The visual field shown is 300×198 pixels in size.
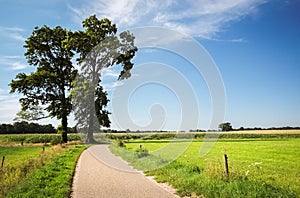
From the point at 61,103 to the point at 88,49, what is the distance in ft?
29.2

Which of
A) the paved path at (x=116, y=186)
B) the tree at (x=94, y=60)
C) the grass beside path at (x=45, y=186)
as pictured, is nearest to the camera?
the grass beside path at (x=45, y=186)

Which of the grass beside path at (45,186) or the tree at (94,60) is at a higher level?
the tree at (94,60)

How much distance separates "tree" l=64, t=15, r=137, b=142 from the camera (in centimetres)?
4094

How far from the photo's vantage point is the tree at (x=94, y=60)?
1612 inches

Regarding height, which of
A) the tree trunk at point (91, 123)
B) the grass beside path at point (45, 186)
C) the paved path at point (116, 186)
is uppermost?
the tree trunk at point (91, 123)

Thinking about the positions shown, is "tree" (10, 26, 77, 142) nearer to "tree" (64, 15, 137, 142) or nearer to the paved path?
"tree" (64, 15, 137, 142)

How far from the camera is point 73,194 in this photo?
9.64 metres

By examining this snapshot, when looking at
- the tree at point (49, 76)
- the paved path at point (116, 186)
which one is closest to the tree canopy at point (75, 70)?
the tree at point (49, 76)

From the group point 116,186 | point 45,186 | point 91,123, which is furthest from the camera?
point 91,123

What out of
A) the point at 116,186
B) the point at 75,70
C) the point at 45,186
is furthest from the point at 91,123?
the point at 116,186

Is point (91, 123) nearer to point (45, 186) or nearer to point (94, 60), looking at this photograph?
point (94, 60)

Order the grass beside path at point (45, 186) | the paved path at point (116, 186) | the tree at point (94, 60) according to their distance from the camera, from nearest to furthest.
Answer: the grass beside path at point (45, 186), the paved path at point (116, 186), the tree at point (94, 60)

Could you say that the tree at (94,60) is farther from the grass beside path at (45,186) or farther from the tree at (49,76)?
the grass beside path at (45,186)

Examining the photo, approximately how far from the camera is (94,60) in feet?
142
